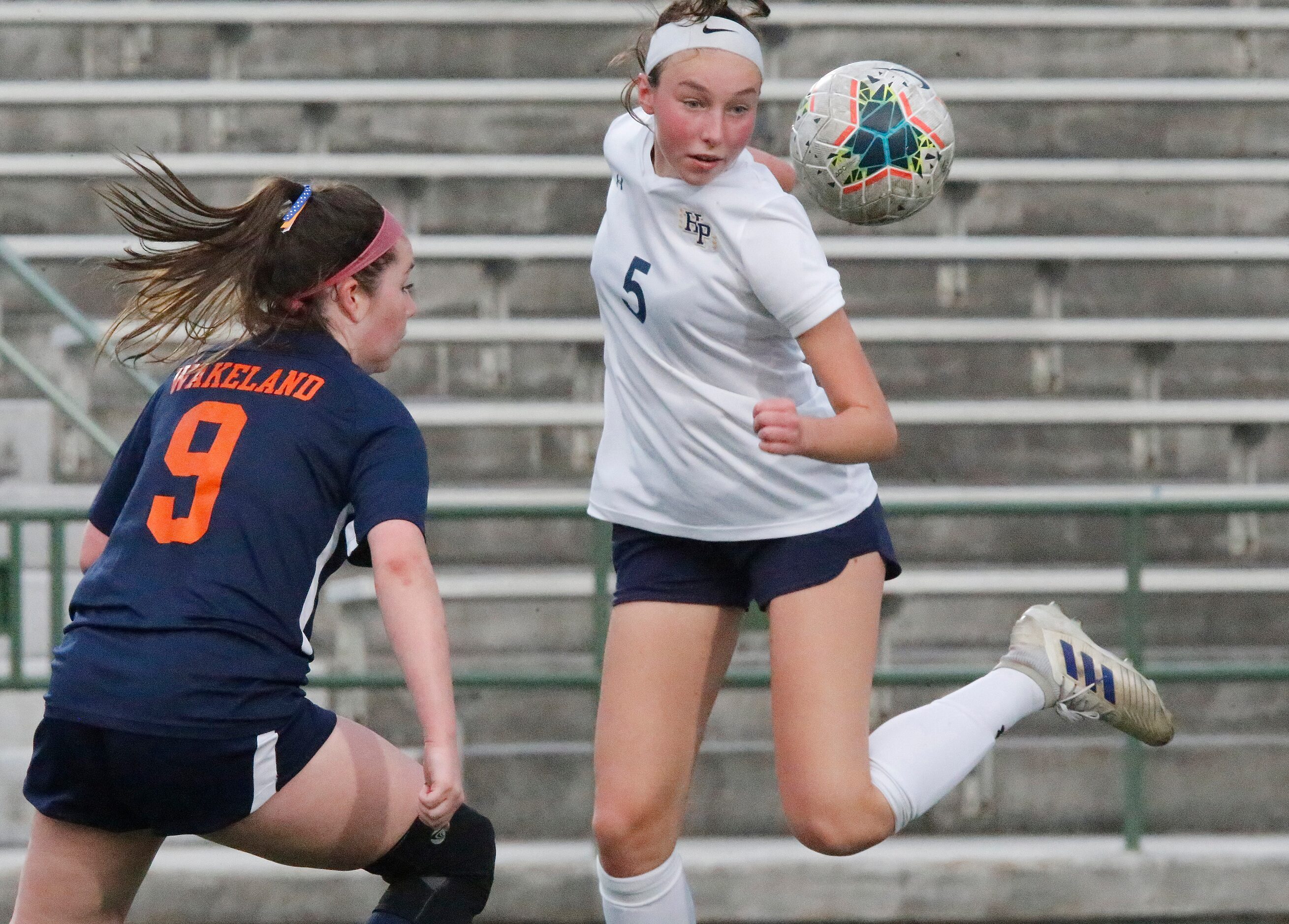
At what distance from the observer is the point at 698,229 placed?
10.1 ft

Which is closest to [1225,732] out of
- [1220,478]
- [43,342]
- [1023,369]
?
[1220,478]

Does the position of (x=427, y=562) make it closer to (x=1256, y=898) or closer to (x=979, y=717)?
(x=979, y=717)

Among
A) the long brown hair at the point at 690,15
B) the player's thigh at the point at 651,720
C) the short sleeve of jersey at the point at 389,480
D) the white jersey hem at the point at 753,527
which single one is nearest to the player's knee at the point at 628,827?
the player's thigh at the point at 651,720

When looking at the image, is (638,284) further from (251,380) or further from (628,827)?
(628,827)

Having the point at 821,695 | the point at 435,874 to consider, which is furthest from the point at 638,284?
the point at 435,874

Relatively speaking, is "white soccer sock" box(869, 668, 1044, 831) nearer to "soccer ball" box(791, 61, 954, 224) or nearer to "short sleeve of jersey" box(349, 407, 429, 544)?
"soccer ball" box(791, 61, 954, 224)

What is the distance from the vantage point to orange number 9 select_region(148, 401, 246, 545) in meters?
2.49

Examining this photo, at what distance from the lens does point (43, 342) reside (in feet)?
20.8

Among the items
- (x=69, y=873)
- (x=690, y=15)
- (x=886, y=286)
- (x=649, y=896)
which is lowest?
(x=649, y=896)

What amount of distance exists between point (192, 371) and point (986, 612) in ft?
12.5

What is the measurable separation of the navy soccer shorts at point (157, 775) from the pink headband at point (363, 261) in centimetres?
62

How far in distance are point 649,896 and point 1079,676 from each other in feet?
3.45

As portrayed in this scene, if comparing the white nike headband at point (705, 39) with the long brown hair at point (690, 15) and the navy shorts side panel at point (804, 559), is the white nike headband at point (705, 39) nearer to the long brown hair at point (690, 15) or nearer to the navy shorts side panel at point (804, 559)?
the long brown hair at point (690, 15)

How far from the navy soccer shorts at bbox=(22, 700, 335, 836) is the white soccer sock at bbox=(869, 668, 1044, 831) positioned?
1.15 m
